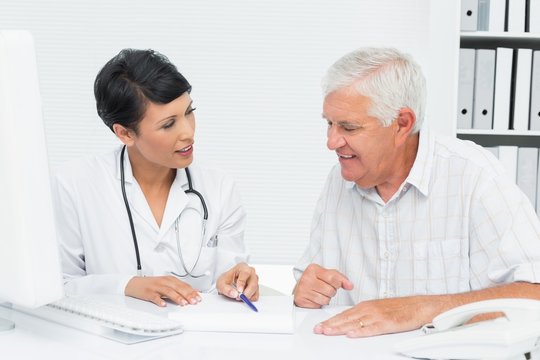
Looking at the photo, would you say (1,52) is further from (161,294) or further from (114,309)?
(161,294)

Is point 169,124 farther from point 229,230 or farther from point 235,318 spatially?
point 235,318

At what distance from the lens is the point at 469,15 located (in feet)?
8.74

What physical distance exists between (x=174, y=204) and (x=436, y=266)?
72 cm

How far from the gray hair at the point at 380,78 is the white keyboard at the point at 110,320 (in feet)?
2.32

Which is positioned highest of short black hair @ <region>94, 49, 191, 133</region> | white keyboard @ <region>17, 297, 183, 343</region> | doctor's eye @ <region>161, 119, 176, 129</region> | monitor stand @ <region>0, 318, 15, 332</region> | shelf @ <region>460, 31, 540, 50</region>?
shelf @ <region>460, 31, 540, 50</region>

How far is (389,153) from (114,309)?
781 millimetres

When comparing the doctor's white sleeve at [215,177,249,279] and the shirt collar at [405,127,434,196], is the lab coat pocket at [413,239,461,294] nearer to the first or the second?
the shirt collar at [405,127,434,196]

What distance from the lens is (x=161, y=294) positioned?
142 centimetres

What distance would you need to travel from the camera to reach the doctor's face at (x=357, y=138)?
1.58m

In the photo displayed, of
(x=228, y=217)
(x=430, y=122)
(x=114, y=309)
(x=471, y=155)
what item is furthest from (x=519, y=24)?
(x=114, y=309)

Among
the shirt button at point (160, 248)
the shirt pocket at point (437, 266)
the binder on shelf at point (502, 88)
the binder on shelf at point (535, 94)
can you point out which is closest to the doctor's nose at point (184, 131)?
the shirt button at point (160, 248)

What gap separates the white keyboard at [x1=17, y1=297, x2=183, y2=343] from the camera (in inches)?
44.4

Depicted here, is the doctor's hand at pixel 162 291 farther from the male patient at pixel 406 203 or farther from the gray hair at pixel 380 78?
the gray hair at pixel 380 78

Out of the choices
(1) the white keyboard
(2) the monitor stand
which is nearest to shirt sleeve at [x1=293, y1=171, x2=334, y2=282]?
(1) the white keyboard
